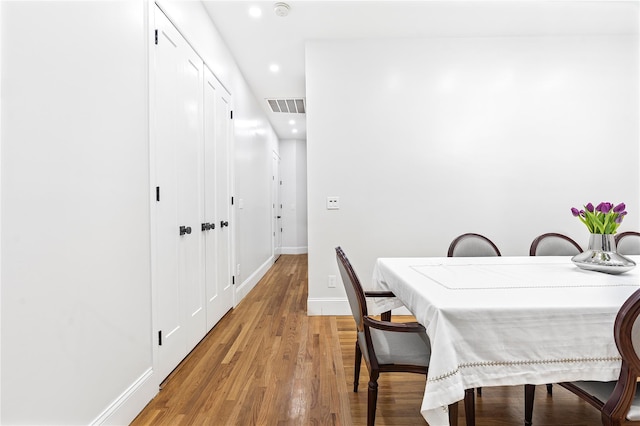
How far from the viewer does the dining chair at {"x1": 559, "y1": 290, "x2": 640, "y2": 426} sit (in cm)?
93

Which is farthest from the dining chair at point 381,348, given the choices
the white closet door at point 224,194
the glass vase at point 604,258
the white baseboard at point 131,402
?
the white closet door at point 224,194

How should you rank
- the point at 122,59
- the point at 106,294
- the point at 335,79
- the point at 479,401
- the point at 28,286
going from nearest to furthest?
1. the point at 28,286
2. the point at 106,294
3. the point at 122,59
4. the point at 479,401
5. the point at 335,79

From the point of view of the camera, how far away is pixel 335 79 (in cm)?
309

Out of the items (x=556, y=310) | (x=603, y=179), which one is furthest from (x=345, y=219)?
(x=603, y=179)

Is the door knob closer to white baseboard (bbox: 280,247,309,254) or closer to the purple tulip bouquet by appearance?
the purple tulip bouquet

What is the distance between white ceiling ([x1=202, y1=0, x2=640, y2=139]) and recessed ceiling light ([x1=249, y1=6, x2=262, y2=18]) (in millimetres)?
30

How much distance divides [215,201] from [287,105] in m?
2.78

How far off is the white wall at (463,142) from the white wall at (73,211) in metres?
1.77

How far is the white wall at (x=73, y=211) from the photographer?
3.14 feet

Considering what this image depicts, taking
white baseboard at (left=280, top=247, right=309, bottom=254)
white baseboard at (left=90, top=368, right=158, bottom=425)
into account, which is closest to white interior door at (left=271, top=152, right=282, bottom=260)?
white baseboard at (left=280, top=247, right=309, bottom=254)

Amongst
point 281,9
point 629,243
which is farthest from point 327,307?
point 281,9

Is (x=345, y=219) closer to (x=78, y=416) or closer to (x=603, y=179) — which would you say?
(x=78, y=416)

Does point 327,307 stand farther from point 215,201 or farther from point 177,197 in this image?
point 177,197

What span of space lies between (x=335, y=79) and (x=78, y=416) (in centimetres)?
308
